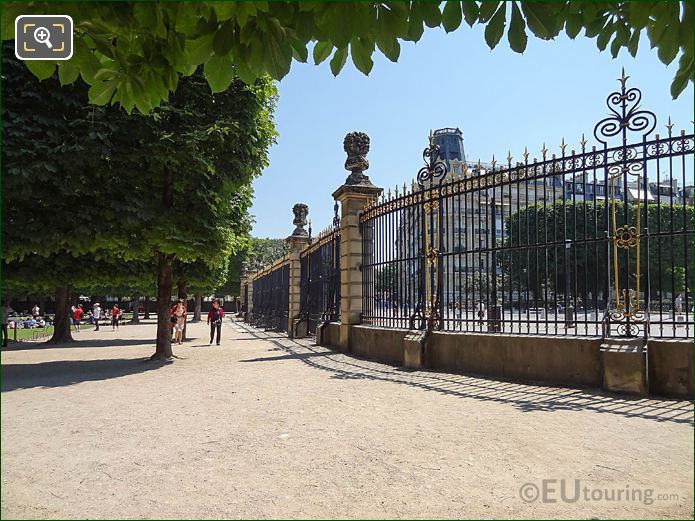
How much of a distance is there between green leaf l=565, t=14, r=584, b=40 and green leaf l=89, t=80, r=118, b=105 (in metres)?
3.07

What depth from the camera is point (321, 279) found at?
17.4 metres

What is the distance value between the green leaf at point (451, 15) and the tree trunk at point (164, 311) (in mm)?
11046

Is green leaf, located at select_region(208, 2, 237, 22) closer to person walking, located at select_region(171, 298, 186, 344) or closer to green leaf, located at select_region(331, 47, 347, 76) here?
green leaf, located at select_region(331, 47, 347, 76)

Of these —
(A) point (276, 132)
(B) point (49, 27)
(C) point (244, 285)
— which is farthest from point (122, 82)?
(C) point (244, 285)

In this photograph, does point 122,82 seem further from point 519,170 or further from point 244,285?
point 244,285

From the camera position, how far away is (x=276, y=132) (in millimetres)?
13703

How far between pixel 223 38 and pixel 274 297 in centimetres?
2577

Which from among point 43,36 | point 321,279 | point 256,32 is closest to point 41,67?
point 43,36

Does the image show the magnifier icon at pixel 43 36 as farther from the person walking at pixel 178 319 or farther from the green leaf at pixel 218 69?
the person walking at pixel 178 319

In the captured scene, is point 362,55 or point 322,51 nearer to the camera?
point 362,55

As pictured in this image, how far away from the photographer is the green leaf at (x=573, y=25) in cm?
364

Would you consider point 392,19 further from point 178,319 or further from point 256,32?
point 178,319

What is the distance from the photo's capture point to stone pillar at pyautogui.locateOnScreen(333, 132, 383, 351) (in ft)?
45.1

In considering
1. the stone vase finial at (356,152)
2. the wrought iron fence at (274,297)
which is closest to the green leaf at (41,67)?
the stone vase finial at (356,152)
